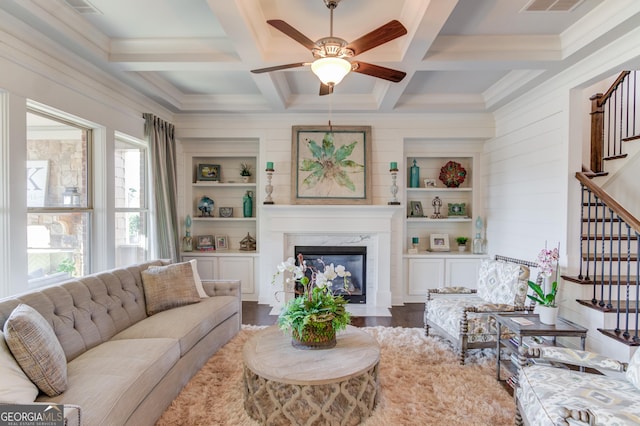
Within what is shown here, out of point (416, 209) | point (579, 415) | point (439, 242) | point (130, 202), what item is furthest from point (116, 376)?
point (439, 242)

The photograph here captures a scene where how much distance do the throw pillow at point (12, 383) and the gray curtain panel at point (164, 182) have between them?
9.37 feet

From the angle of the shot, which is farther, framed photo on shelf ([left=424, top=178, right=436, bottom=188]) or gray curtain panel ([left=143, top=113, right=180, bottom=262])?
framed photo on shelf ([left=424, top=178, right=436, bottom=188])

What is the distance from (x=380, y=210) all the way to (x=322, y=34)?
2570 millimetres

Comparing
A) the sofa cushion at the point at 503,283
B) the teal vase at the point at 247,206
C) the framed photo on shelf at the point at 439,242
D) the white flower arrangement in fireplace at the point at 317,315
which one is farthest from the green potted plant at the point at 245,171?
the sofa cushion at the point at 503,283

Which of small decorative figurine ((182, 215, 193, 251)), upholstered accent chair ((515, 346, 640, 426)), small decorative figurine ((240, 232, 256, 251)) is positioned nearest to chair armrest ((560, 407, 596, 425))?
upholstered accent chair ((515, 346, 640, 426))

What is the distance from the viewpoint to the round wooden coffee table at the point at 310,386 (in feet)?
6.68

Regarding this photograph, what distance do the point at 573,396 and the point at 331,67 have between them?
2.40m

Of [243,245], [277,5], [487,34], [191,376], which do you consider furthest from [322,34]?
[243,245]

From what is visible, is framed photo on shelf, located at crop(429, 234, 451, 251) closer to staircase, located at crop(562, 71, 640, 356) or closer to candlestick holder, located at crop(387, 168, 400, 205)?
candlestick holder, located at crop(387, 168, 400, 205)

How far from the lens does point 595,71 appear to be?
3.03 m

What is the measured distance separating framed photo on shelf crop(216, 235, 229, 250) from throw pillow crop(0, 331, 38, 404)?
3.83 m

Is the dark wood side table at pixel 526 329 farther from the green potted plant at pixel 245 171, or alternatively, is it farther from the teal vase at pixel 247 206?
the green potted plant at pixel 245 171

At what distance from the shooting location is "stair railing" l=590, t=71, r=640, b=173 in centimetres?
406

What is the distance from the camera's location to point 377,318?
4.39 metres
